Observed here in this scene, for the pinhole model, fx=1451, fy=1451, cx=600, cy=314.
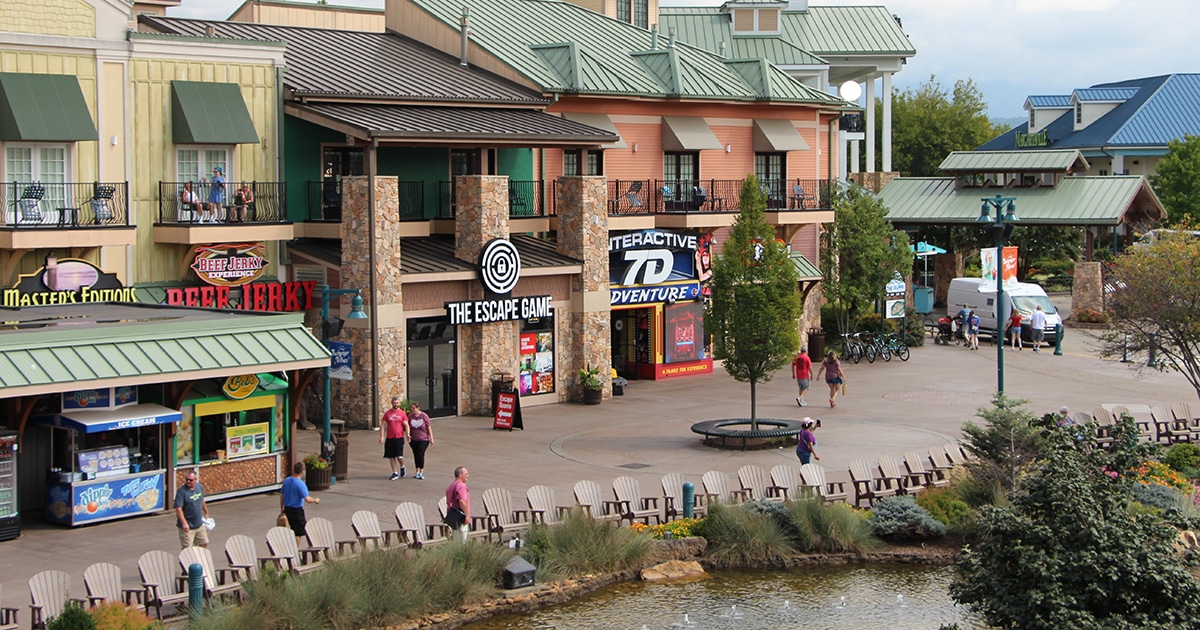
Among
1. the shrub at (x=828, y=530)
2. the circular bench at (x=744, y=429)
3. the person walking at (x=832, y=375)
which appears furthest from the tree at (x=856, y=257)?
the shrub at (x=828, y=530)

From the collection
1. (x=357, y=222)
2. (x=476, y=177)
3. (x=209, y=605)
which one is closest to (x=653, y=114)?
(x=476, y=177)

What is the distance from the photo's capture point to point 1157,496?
2539cm

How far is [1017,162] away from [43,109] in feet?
144

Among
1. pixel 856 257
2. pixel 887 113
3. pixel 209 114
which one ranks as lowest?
pixel 856 257

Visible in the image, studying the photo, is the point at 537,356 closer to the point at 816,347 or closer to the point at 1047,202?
the point at 816,347

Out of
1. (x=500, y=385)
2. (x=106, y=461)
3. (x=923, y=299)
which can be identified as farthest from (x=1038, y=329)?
(x=106, y=461)

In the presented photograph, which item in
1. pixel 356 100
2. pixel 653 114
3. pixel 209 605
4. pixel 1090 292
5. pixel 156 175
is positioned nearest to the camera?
pixel 209 605

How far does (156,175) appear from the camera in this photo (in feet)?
110

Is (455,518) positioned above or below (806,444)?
below

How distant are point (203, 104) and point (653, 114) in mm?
15582

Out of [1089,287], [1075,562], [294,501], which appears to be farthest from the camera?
[1089,287]

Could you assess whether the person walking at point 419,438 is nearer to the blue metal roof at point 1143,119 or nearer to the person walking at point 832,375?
the person walking at point 832,375

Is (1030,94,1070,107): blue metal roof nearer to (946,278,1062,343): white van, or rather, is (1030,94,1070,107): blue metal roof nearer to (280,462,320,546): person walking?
(946,278,1062,343): white van

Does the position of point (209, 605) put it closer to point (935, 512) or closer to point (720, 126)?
point (935, 512)
